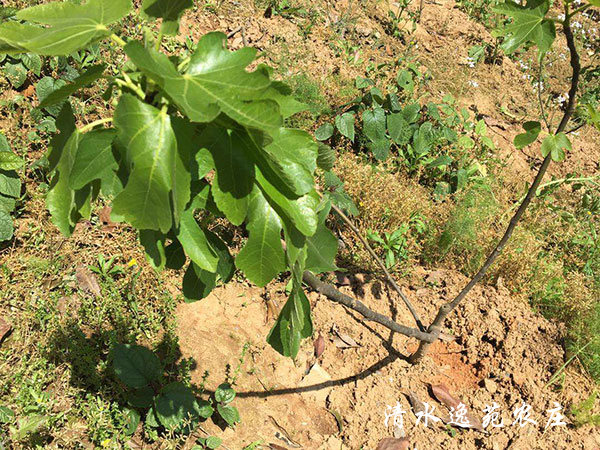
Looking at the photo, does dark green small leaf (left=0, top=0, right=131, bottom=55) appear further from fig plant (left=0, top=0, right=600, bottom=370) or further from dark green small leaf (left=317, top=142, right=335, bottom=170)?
dark green small leaf (left=317, top=142, right=335, bottom=170)

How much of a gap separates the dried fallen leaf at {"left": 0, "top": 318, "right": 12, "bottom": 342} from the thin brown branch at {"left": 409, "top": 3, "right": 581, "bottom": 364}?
2.18 m

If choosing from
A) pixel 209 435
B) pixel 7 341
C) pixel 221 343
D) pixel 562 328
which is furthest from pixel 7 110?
pixel 562 328

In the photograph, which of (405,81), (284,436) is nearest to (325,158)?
(284,436)

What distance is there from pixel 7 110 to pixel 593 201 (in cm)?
473

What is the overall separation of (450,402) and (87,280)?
218cm

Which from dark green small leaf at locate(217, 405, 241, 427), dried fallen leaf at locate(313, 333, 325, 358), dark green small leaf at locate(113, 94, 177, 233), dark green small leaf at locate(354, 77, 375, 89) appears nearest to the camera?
dark green small leaf at locate(113, 94, 177, 233)

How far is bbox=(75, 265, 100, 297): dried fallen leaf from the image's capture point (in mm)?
2900

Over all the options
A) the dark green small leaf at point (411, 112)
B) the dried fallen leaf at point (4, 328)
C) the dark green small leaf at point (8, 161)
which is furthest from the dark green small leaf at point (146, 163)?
the dark green small leaf at point (411, 112)

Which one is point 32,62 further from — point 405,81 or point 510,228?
point 510,228

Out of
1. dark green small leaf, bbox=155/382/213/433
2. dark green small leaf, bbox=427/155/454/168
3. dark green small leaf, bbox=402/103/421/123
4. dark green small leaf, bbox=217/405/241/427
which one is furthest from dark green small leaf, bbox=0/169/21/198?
dark green small leaf, bbox=427/155/454/168

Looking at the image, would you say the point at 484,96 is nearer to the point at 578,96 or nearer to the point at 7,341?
the point at 578,96

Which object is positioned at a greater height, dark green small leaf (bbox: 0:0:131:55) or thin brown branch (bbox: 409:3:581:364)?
dark green small leaf (bbox: 0:0:131:55)

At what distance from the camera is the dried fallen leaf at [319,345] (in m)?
3.07

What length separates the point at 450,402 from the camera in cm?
303
